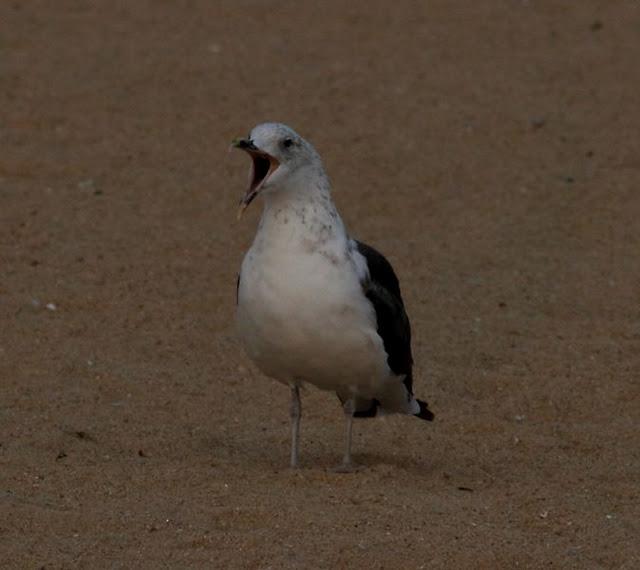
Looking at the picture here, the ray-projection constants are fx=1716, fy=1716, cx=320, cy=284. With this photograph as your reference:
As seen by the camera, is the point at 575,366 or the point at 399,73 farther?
the point at 399,73

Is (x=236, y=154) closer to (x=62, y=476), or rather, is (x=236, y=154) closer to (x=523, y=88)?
(x=523, y=88)

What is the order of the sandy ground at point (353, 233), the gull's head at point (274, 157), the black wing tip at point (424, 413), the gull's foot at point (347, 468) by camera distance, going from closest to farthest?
1. the sandy ground at point (353, 233)
2. the gull's head at point (274, 157)
3. the gull's foot at point (347, 468)
4. the black wing tip at point (424, 413)

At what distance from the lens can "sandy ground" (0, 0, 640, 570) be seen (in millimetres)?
6102

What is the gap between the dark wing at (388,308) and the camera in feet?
21.6

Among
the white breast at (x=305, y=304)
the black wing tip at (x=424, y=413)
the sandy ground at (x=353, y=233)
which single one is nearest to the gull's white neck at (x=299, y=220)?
the white breast at (x=305, y=304)

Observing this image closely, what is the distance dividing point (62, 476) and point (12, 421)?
882mm

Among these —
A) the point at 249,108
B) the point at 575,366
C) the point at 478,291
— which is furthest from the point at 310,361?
the point at 249,108

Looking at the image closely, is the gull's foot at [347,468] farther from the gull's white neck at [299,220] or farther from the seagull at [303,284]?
the gull's white neck at [299,220]

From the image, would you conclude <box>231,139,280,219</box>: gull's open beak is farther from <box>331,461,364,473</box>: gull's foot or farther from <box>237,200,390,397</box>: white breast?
<box>331,461,364,473</box>: gull's foot

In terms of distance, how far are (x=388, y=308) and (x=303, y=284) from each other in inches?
19.3

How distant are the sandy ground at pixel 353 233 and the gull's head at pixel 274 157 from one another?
1.13m

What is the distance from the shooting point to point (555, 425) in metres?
7.82

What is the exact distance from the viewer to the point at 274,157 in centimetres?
631

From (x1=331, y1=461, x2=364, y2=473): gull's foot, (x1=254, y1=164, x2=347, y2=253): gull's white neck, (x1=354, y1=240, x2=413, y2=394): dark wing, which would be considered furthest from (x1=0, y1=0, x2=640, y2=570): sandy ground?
(x1=254, y1=164, x2=347, y2=253): gull's white neck
